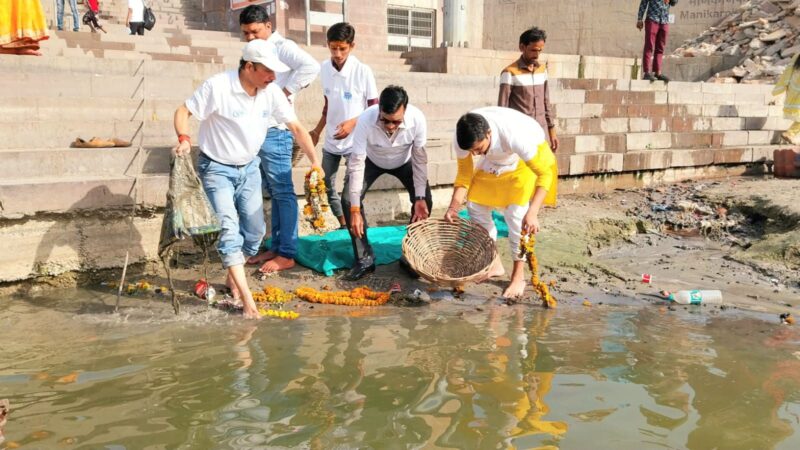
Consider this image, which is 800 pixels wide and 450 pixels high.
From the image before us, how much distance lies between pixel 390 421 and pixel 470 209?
267cm

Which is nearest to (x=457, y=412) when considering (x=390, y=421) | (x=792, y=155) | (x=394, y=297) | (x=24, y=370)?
(x=390, y=421)

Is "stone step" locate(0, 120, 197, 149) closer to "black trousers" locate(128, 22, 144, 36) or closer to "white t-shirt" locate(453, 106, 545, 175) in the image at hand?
"white t-shirt" locate(453, 106, 545, 175)

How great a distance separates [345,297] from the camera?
5078mm

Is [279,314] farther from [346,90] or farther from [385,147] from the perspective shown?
[346,90]

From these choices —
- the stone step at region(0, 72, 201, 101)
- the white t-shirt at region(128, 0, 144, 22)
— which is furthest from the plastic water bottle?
the white t-shirt at region(128, 0, 144, 22)

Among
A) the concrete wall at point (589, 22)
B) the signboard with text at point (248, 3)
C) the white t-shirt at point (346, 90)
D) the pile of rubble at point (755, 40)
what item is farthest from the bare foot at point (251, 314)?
the concrete wall at point (589, 22)

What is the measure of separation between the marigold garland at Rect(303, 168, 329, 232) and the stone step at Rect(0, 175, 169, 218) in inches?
46.4

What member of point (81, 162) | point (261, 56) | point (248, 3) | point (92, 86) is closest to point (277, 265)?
point (81, 162)

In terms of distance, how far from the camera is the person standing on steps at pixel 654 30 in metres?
10.6

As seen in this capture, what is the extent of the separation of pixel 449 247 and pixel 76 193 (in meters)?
2.93

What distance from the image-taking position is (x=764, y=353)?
161 inches

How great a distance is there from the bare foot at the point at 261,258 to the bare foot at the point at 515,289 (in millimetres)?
1954

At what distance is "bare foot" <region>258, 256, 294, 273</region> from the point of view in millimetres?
5430

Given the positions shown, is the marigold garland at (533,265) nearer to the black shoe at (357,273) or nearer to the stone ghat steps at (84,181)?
the black shoe at (357,273)
